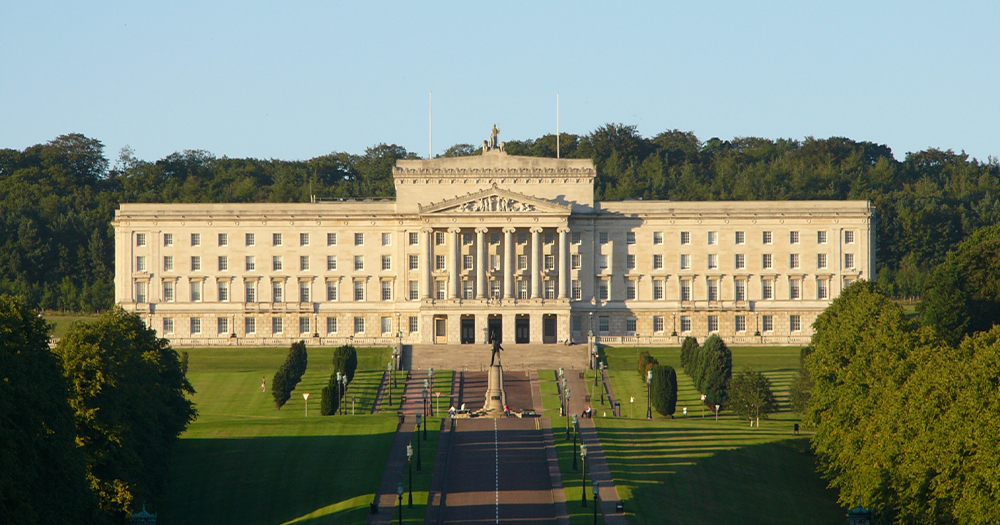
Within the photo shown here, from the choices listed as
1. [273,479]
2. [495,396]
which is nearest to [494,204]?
[495,396]

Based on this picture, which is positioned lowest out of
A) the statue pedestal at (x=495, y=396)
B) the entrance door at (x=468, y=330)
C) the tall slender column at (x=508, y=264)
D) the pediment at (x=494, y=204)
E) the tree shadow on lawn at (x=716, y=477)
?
the tree shadow on lawn at (x=716, y=477)

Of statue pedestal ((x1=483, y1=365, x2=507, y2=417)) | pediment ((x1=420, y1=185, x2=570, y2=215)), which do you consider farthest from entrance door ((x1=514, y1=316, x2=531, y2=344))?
statue pedestal ((x1=483, y1=365, x2=507, y2=417))

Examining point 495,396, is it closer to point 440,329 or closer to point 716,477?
point 716,477

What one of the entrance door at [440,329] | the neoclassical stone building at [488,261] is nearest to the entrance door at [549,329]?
the neoclassical stone building at [488,261]

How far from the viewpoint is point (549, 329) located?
12825 cm

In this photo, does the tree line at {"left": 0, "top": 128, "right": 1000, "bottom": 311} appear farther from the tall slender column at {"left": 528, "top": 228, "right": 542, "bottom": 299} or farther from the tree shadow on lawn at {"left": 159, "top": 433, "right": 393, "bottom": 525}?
the tree shadow on lawn at {"left": 159, "top": 433, "right": 393, "bottom": 525}

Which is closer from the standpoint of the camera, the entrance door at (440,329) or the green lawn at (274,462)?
the green lawn at (274,462)

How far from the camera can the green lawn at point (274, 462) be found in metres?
69.5

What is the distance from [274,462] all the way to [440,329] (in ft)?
168

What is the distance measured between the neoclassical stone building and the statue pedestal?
115ft

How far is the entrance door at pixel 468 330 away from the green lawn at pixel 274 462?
24793mm

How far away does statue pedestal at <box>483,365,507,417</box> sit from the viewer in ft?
300

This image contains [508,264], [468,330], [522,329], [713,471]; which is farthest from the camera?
[508,264]

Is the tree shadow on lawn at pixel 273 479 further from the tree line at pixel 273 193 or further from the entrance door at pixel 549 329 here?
the tree line at pixel 273 193
